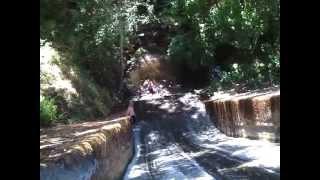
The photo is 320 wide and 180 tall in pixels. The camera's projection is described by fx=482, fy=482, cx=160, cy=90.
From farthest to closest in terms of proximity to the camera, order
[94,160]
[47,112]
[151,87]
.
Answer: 1. [151,87]
2. [47,112]
3. [94,160]

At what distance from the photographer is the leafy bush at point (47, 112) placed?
820cm

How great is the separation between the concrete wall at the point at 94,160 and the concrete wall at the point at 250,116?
2921 mm

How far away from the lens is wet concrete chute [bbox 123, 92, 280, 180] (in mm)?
8930

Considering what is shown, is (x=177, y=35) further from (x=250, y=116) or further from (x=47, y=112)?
(x=47, y=112)

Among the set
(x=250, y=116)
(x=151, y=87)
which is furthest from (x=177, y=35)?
(x=250, y=116)

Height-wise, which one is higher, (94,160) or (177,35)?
(177,35)

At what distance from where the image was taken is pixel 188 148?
11.8 meters

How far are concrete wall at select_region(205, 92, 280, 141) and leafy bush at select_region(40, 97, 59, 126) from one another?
4.01 m

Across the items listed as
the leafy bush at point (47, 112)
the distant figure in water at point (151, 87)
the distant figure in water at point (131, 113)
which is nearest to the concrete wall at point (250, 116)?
the distant figure in water at point (131, 113)

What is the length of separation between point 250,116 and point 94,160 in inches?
223

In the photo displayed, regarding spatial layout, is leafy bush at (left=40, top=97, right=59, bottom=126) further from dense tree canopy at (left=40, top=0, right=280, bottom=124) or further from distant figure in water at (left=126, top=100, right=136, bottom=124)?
distant figure in water at (left=126, top=100, right=136, bottom=124)

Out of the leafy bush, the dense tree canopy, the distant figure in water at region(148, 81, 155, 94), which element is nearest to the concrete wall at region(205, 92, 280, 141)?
the dense tree canopy

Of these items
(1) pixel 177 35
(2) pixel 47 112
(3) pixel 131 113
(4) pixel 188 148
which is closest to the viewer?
(2) pixel 47 112

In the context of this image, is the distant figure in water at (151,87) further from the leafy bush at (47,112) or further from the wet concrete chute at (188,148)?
the leafy bush at (47,112)
